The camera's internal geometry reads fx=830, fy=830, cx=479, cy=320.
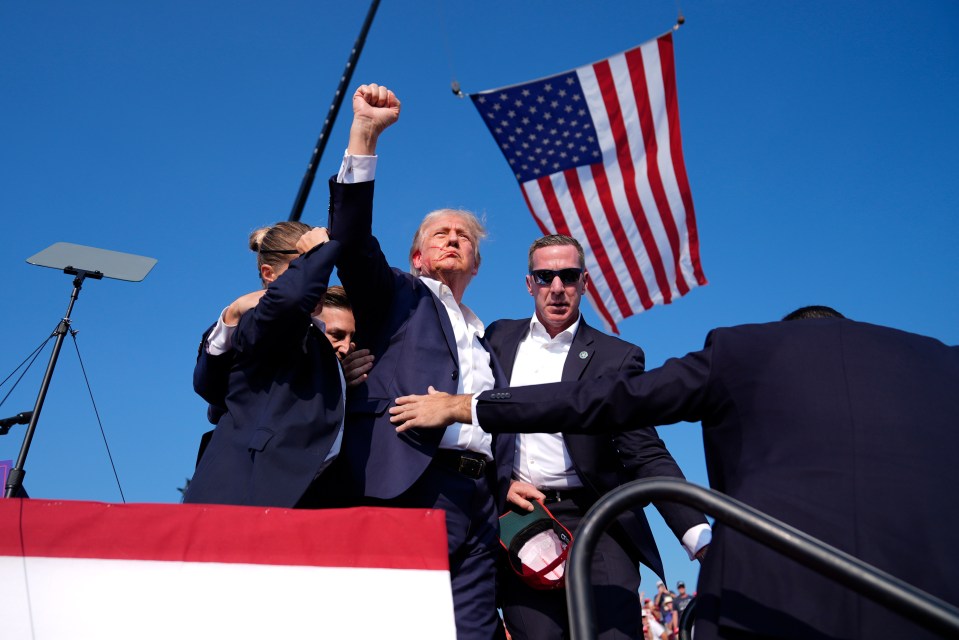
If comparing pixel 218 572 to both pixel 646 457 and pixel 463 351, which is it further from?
pixel 646 457

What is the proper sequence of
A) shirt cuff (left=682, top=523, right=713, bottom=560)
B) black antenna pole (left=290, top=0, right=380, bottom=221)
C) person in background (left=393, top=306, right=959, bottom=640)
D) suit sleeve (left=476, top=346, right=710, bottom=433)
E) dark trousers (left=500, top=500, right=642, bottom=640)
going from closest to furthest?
person in background (left=393, top=306, right=959, bottom=640) < suit sleeve (left=476, top=346, right=710, bottom=433) < dark trousers (left=500, top=500, right=642, bottom=640) < shirt cuff (left=682, top=523, right=713, bottom=560) < black antenna pole (left=290, top=0, right=380, bottom=221)

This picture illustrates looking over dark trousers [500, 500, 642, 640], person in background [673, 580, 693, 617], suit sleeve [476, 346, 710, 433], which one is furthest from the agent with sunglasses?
person in background [673, 580, 693, 617]

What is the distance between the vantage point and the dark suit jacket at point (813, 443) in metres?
2.02

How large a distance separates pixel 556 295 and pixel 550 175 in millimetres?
5423

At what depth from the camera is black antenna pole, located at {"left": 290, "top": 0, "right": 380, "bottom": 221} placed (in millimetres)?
7004

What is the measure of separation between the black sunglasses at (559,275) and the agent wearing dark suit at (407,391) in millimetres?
984

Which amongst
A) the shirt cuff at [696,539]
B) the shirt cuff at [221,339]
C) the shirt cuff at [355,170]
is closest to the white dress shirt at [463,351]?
the shirt cuff at [355,170]

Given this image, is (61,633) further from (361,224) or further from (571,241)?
(571,241)

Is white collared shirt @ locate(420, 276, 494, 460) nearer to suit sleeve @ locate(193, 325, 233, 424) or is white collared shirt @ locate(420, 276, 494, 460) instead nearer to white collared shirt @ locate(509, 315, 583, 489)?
white collared shirt @ locate(509, 315, 583, 489)

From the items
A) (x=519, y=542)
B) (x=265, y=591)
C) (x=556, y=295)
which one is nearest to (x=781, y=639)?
(x=265, y=591)

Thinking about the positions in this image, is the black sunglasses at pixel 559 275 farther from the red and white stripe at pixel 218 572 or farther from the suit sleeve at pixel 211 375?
the red and white stripe at pixel 218 572

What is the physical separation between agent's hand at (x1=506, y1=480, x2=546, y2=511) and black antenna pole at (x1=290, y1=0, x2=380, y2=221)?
394cm

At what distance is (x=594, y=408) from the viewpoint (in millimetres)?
2557

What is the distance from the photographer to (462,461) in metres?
3.22
